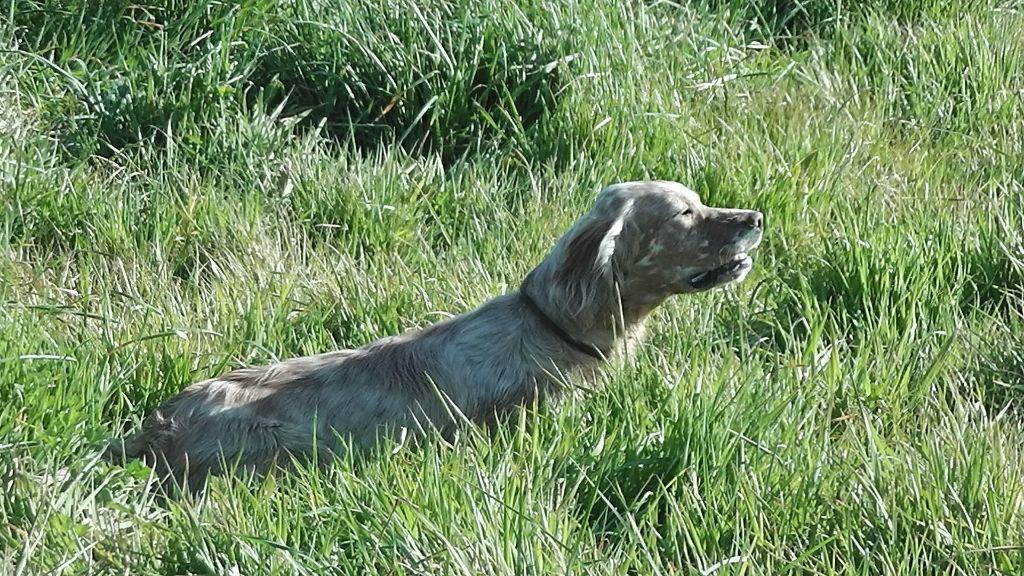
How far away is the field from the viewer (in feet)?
11.1

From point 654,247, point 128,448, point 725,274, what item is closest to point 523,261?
point 654,247

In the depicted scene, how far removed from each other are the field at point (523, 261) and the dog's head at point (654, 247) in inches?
7.0

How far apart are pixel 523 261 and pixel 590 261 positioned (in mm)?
818

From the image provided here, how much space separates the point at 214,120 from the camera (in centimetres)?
597

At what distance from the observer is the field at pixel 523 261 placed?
11.1ft

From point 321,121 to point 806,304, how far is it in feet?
7.57

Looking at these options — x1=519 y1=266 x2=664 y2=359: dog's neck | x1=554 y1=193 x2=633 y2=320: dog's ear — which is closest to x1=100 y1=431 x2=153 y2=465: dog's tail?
x1=519 y1=266 x2=664 y2=359: dog's neck

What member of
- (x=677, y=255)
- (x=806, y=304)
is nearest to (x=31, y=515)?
(x=677, y=255)

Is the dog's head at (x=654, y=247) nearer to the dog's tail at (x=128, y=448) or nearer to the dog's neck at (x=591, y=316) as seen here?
the dog's neck at (x=591, y=316)

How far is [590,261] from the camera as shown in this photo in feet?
15.1

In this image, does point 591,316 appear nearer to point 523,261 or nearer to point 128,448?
point 523,261

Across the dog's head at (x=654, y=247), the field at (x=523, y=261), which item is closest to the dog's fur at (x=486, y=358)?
the dog's head at (x=654, y=247)

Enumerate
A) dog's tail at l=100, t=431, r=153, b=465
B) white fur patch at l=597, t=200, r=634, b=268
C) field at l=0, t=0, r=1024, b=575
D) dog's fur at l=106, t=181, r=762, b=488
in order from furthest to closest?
white fur patch at l=597, t=200, r=634, b=268 → dog's fur at l=106, t=181, r=762, b=488 → dog's tail at l=100, t=431, r=153, b=465 → field at l=0, t=0, r=1024, b=575

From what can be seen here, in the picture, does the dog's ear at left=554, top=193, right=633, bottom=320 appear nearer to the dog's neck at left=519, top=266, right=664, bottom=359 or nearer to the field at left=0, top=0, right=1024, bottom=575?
the dog's neck at left=519, top=266, right=664, bottom=359
